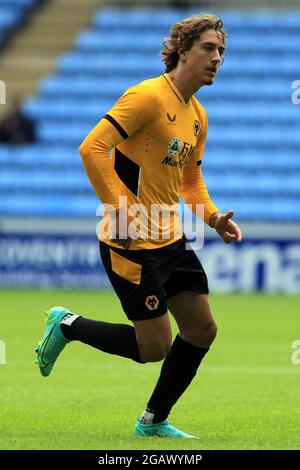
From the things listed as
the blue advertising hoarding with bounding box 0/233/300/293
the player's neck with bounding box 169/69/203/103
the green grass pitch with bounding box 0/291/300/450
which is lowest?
the blue advertising hoarding with bounding box 0/233/300/293

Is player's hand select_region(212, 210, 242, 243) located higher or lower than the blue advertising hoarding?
higher

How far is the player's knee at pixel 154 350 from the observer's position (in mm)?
6438

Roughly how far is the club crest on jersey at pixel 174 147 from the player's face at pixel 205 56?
367 mm

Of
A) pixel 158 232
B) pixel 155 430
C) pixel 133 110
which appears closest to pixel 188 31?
pixel 133 110

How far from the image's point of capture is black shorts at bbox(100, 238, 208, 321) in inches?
253

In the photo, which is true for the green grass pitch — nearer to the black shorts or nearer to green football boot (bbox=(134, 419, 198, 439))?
green football boot (bbox=(134, 419, 198, 439))

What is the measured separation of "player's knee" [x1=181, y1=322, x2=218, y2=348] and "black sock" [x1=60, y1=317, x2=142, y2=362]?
0.32m

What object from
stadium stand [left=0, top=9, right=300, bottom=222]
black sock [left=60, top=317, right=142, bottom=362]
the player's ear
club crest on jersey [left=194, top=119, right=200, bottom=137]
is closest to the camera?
black sock [left=60, top=317, right=142, bottom=362]

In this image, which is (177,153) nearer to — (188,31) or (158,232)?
(158,232)

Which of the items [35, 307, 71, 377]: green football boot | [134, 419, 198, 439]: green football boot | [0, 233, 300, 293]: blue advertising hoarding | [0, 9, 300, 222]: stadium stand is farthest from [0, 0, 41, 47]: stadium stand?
[134, 419, 198, 439]: green football boot

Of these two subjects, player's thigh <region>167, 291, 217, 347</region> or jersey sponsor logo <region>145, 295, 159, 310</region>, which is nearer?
jersey sponsor logo <region>145, 295, 159, 310</region>

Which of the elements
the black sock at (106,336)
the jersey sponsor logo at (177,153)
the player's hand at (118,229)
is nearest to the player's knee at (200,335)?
the black sock at (106,336)

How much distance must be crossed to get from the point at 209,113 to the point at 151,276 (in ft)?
56.3
